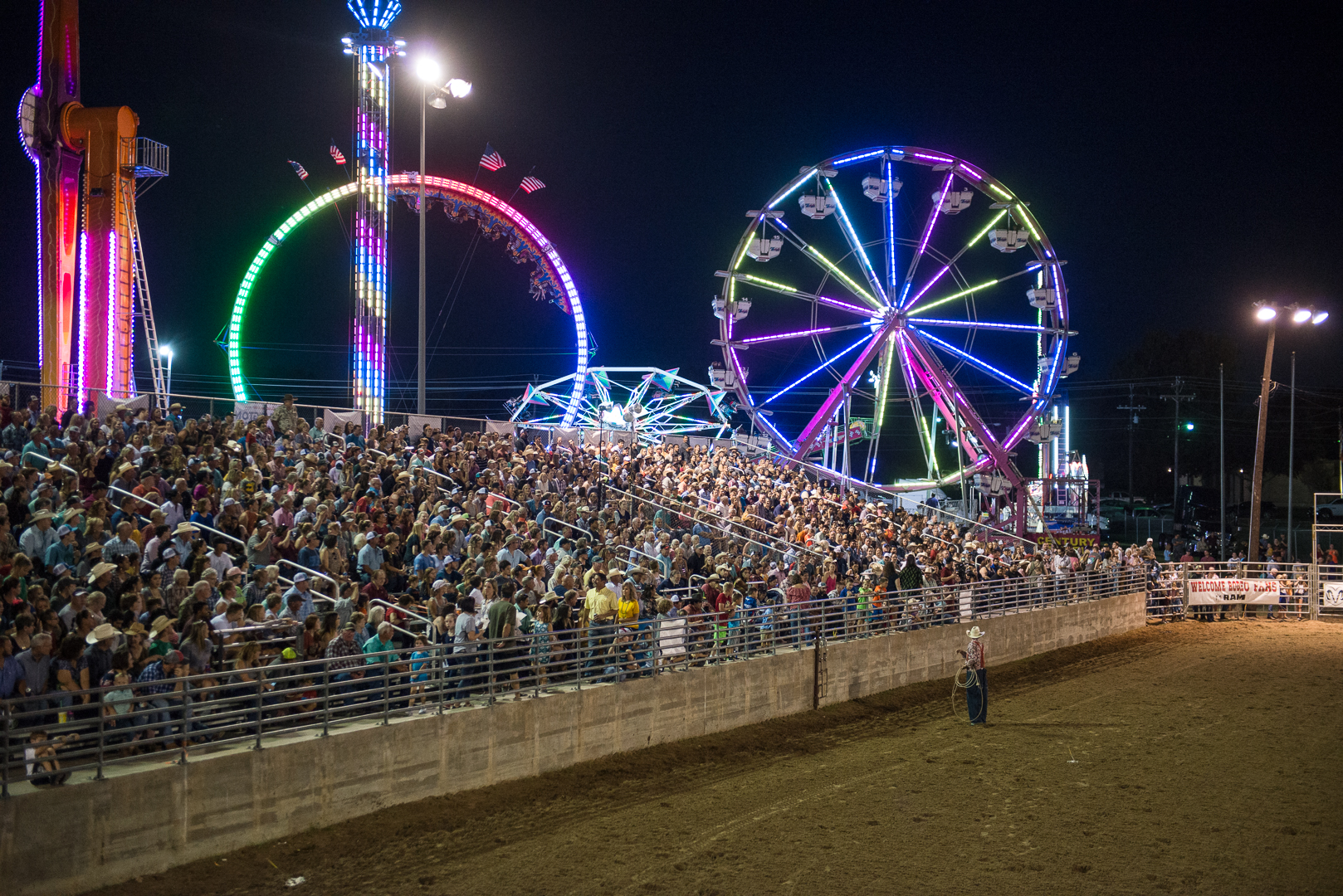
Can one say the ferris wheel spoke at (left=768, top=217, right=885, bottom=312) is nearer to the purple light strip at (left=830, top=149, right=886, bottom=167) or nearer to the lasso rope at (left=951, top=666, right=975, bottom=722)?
the purple light strip at (left=830, top=149, right=886, bottom=167)

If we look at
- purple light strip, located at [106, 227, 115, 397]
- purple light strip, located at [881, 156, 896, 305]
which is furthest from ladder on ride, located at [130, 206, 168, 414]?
purple light strip, located at [881, 156, 896, 305]

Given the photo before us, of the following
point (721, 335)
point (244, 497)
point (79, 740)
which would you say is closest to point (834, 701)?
point (244, 497)

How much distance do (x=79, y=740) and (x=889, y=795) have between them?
705 cm

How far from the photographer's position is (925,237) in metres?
35.4

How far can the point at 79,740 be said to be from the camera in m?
7.51

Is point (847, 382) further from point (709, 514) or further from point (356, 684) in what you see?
point (356, 684)

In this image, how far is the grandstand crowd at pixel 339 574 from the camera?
27.1 feet

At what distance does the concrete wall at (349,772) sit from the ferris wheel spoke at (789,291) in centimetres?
1956

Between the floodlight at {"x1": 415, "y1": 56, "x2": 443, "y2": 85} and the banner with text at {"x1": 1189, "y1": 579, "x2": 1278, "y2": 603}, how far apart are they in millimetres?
22915

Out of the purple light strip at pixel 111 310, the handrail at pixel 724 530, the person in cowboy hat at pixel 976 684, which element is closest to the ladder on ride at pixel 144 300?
the purple light strip at pixel 111 310

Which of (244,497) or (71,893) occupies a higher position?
(244,497)

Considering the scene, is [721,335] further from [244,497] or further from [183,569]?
[183,569]

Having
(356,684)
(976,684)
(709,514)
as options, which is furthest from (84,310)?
(976,684)

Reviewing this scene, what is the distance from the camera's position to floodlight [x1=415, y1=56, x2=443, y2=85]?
19781mm
